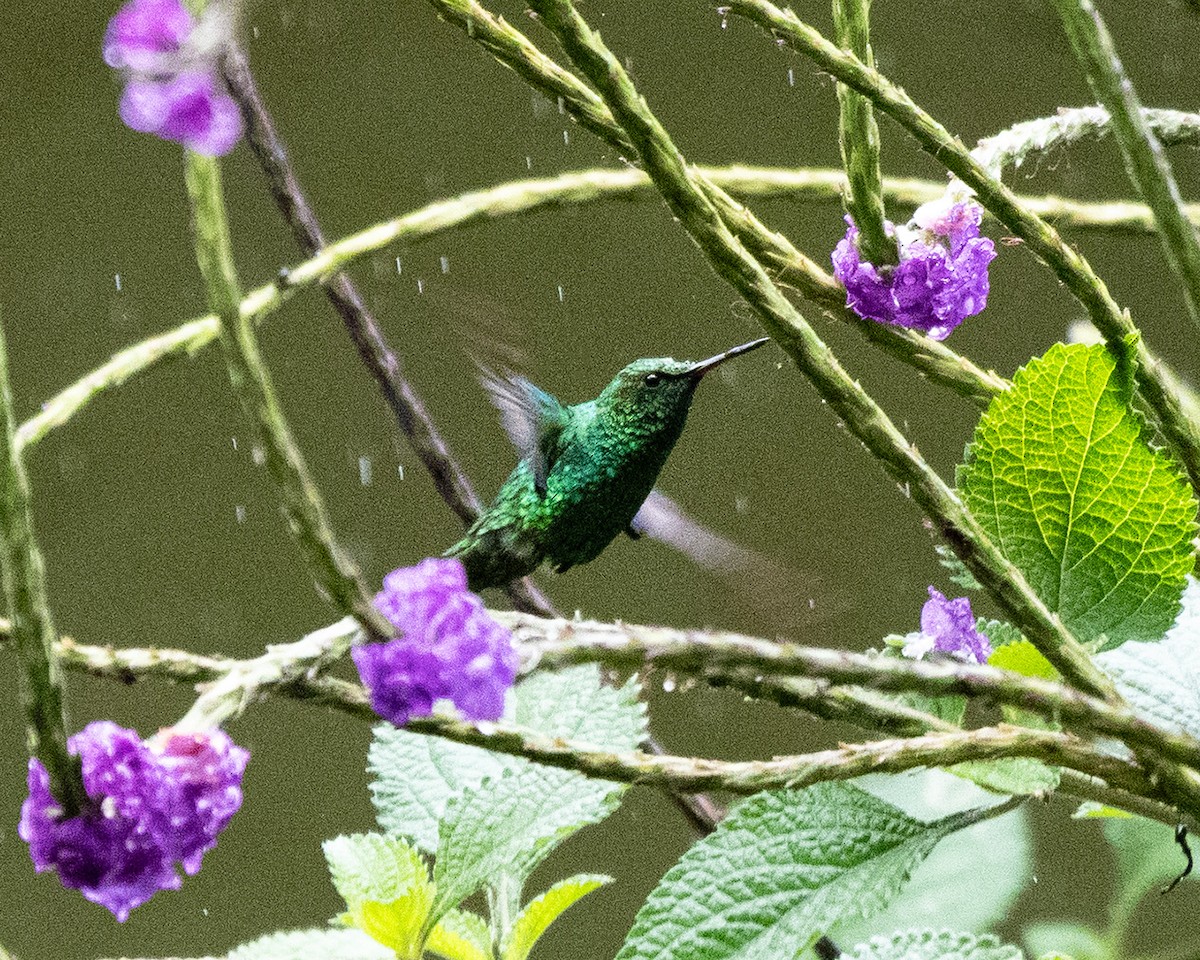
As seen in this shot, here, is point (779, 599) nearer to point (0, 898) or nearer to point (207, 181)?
point (207, 181)

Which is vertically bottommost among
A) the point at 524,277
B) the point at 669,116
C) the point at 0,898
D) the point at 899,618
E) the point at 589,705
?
the point at 0,898

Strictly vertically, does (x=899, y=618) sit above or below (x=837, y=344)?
below

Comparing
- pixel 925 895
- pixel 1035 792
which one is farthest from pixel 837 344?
pixel 1035 792

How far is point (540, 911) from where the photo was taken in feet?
1.91

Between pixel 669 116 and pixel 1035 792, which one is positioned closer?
pixel 1035 792

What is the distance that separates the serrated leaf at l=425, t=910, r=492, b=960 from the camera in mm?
601

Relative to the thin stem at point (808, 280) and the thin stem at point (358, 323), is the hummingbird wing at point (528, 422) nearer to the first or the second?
the thin stem at point (358, 323)

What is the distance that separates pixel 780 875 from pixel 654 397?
379 mm

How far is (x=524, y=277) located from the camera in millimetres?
1598

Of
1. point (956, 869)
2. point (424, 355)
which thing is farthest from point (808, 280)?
point (424, 355)

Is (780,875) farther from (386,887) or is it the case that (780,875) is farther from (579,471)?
(579,471)

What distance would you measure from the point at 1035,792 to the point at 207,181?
35cm

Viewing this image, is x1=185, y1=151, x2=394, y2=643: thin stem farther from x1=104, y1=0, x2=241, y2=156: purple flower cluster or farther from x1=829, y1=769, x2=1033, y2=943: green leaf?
x1=829, y1=769, x2=1033, y2=943: green leaf

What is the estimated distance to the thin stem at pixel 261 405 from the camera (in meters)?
0.24
